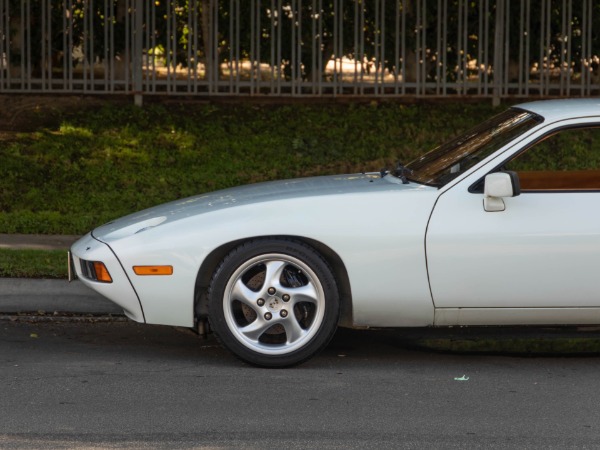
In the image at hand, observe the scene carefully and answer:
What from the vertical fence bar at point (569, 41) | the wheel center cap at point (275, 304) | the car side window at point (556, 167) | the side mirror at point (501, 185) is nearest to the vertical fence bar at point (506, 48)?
the vertical fence bar at point (569, 41)

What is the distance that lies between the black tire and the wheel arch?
0.13 ft

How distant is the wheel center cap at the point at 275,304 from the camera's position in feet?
21.9

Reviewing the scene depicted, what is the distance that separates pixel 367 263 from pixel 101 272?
147 centimetres

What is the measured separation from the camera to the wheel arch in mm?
6660

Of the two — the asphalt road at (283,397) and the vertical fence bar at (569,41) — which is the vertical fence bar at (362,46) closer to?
the vertical fence bar at (569,41)

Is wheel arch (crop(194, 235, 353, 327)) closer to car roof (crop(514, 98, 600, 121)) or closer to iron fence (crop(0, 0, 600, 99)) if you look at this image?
car roof (crop(514, 98, 600, 121))

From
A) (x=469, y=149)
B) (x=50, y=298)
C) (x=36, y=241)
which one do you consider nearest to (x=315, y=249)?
(x=469, y=149)

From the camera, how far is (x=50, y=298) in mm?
8227

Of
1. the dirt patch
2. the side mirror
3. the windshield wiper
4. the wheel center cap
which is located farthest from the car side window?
the dirt patch

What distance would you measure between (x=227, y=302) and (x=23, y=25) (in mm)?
8501

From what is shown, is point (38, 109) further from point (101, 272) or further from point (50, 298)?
point (101, 272)

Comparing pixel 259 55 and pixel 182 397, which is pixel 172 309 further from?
pixel 259 55

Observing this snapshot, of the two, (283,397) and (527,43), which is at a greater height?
(527,43)

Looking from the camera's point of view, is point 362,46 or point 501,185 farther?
point 362,46
